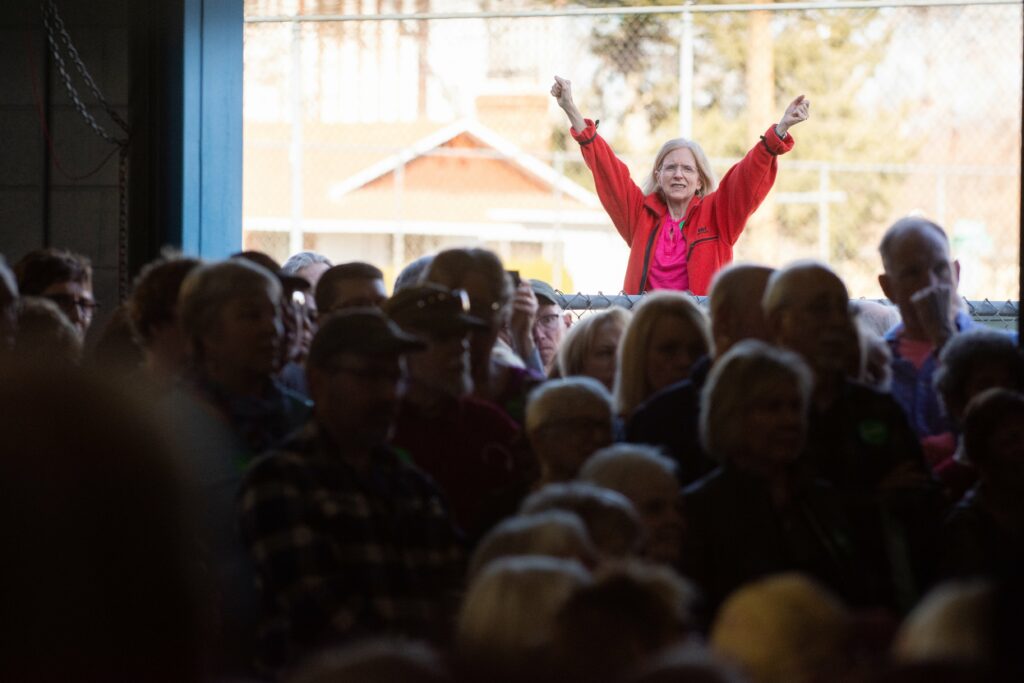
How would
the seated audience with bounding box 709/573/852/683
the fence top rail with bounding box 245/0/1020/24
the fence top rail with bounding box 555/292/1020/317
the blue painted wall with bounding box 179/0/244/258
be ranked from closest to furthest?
the seated audience with bounding box 709/573/852/683 → the blue painted wall with bounding box 179/0/244/258 → the fence top rail with bounding box 555/292/1020/317 → the fence top rail with bounding box 245/0/1020/24

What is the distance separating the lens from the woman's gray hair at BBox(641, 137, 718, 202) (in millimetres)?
6254

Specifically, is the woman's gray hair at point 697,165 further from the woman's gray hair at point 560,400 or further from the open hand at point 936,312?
the woman's gray hair at point 560,400

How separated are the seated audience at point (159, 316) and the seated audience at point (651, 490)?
1.07 meters

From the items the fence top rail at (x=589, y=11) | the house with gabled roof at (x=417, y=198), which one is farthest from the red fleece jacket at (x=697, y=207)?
the house with gabled roof at (x=417, y=198)

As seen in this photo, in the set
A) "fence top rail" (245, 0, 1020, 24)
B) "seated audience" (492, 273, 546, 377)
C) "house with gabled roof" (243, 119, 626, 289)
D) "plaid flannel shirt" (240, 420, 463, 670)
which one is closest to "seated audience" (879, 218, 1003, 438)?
"seated audience" (492, 273, 546, 377)

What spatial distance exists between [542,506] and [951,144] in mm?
20049

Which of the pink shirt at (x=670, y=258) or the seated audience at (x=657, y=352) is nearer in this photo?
the seated audience at (x=657, y=352)

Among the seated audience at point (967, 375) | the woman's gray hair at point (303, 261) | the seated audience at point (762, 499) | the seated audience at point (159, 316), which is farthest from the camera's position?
the woman's gray hair at point (303, 261)

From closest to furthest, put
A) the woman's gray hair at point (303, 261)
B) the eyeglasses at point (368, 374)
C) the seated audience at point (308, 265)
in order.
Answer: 1. the eyeglasses at point (368, 374)
2. the seated audience at point (308, 265)
3. the woman's gray hair at point (303, 261)

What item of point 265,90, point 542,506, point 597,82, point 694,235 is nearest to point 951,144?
point 597,82

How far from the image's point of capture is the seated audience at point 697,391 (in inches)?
141

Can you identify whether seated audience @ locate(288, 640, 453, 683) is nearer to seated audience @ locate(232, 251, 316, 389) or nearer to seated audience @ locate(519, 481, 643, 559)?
seated audience @ locate(519, 481, 643, 559)

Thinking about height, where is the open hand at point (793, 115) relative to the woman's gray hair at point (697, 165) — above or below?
above

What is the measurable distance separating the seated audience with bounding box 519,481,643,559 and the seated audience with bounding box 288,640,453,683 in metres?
0.90
